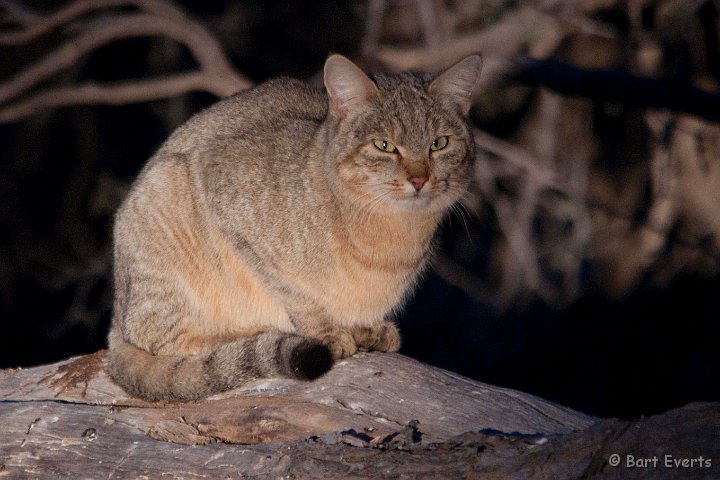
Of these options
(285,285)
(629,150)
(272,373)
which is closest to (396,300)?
(285,285)

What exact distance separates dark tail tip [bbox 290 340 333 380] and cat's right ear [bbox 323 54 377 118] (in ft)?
3.81

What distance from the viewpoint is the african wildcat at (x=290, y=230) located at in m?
4.39

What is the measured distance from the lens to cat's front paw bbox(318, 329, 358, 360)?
4359 millimetres

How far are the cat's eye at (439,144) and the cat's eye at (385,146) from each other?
18 centimetres

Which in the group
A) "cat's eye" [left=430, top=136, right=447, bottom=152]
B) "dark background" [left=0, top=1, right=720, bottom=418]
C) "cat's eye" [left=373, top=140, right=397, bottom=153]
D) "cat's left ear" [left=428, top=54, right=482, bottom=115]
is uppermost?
"cat's left ear" [left=428, top=54, right=482, bottom=115]

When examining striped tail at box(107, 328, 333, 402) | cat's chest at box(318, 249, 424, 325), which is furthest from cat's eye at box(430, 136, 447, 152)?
striped tail at box(107, 328, 333, 402)

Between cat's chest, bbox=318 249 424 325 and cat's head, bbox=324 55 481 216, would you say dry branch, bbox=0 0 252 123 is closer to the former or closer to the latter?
cat's head, bbox=324 55 481 216

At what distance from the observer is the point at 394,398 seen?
3.91 metres

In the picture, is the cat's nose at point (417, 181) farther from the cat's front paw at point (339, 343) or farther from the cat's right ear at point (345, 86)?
the cat's front paw at point (339, 343)

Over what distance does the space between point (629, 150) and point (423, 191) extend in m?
7.39

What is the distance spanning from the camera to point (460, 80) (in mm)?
4602

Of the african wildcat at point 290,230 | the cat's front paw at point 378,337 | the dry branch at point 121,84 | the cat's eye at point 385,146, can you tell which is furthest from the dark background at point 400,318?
the cat's eye at point 385,146

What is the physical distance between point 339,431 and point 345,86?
65.6 inches

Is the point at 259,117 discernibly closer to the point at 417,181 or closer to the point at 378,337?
the point at 417,181
